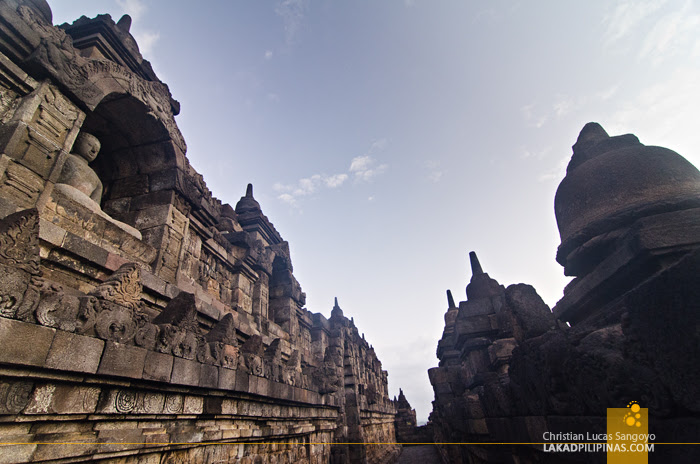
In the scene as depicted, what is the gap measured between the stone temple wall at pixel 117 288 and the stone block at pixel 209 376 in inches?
0.6

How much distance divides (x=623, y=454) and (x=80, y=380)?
329cm

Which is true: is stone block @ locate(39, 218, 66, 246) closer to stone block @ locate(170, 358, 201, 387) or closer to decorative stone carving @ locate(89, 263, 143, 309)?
decorative stone carving @ locate(89, 263, 143, 309)

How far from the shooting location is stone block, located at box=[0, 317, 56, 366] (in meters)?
1.73

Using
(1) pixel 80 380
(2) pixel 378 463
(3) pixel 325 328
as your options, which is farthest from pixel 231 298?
(2) pixel 378 463

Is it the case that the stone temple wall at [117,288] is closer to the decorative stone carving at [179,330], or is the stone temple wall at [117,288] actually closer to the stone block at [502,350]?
the decorative stone carving at [179,330]

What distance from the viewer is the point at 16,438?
73.6 inches

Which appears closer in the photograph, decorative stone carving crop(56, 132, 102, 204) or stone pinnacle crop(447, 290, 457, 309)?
decorative stone carving crop(56, 132, 102, 204)

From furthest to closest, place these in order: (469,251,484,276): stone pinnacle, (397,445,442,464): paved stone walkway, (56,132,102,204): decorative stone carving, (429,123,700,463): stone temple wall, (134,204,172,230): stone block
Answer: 1. (397,445,442,464): paved stone walkway
2. (469,251,484,276): stone pinnacle
3. (134,204,172,230): stone block
4. (56,132,102,204): decorative stone carving
5. (429,123,700,463): stone temple wall

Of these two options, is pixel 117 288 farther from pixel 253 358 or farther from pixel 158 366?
pixel 253 358

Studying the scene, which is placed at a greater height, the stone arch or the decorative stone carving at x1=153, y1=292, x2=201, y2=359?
the stone arch

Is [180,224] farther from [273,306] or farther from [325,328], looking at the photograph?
[325,328]

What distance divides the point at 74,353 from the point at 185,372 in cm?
108

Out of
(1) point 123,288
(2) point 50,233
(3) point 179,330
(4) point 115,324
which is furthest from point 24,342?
A: (2) point 50,233

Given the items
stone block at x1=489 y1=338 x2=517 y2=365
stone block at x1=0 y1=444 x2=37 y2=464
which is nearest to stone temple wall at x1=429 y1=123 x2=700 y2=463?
stone block at x1=489 y1=338 x2=517 y2=365
